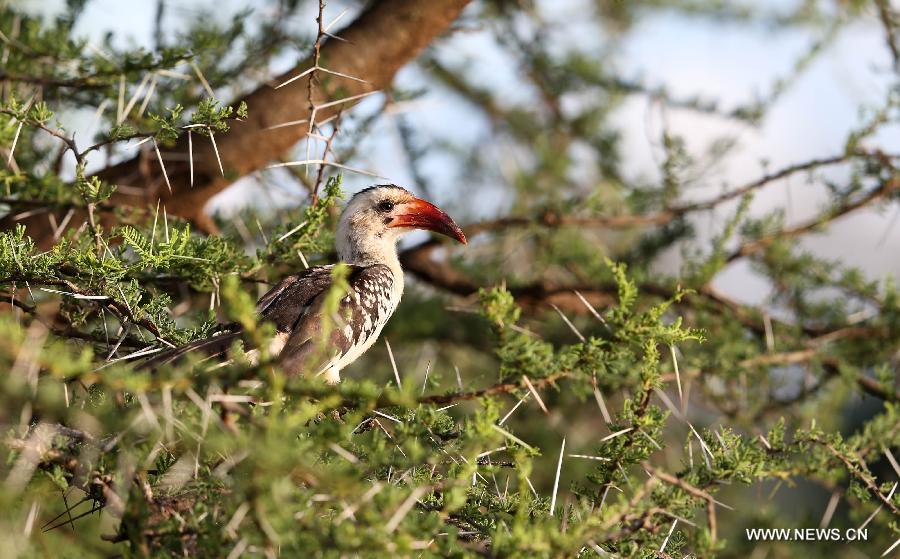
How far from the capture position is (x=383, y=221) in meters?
3.88

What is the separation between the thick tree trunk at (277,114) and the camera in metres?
3.65

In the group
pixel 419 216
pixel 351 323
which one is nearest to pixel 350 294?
pixel 351 323

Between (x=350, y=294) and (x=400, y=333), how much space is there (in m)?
1.61

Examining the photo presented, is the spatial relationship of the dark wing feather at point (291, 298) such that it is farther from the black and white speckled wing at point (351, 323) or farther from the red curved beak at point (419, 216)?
the red curved beak at point (419, 216)

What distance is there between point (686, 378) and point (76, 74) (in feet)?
8.66

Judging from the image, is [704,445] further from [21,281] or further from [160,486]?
[21,281]

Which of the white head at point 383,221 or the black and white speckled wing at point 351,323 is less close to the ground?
the white head at point 383,221

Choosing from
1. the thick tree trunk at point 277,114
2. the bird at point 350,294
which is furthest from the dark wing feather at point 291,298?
the thick tree trunk at point 277,114

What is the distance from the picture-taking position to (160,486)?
6.26 ft

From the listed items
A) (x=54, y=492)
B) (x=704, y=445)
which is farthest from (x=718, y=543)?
(x=54, y=492)

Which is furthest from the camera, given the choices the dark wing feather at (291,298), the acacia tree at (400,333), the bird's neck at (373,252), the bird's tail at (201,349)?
the bird's neck at (373,252)

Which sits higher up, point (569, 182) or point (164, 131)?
point (164, 131)

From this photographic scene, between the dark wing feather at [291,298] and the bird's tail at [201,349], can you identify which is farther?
the dark wing feather at [291,298]

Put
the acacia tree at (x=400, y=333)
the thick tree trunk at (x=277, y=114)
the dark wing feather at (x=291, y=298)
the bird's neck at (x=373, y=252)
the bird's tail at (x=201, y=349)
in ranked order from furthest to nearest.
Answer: the bird's neck at (x=373, y=252) < the thick tree trunk at (x=277, y=114) < the dark wing feather at (x=291, y=298) < the bird's tail at (x=201, y=349) < the acacia tree at (x=400, y=333)
